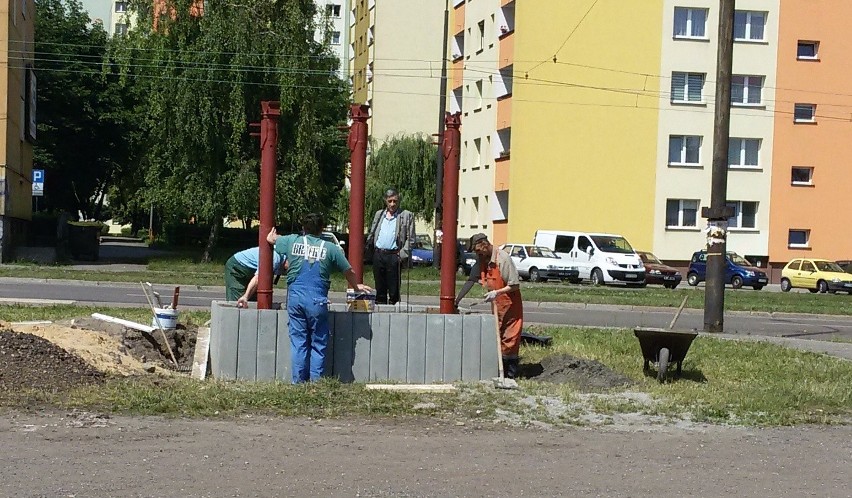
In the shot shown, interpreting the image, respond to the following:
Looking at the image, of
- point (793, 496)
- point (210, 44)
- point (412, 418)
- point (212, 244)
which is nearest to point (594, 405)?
point (412, 418)

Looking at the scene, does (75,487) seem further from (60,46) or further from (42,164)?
(60,46)

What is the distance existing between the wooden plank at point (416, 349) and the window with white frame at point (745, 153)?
43.5 metres

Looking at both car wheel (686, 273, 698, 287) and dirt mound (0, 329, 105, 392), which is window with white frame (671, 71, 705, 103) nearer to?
car wheel (686, 273, 698, 287)

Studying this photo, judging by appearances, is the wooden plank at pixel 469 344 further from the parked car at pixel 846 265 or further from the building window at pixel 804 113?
the building window at pixel 804 113

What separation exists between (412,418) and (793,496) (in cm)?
345

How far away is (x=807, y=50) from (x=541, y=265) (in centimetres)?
1952

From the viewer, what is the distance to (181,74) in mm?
38500

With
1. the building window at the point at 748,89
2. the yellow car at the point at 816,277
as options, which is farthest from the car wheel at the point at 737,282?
the building window at the point at 748,89

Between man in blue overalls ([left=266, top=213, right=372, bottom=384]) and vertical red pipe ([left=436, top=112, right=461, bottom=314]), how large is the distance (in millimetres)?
1629

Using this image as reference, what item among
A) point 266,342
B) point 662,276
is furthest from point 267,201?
point 662,276

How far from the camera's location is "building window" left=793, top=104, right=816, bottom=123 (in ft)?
172

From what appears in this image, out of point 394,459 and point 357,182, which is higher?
point 357,182

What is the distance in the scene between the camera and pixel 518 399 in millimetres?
10703

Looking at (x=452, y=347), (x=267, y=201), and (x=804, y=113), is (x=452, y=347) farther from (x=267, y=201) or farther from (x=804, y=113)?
(x=804, y=113)
